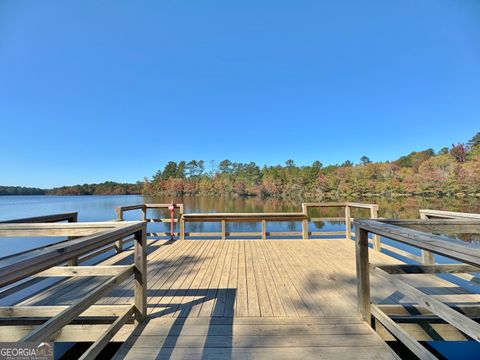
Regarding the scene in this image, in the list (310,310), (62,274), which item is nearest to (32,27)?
(62,274)

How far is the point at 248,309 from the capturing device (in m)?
1.94

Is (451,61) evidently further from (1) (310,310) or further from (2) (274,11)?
(1) (310,310)

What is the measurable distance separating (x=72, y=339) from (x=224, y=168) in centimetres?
5593

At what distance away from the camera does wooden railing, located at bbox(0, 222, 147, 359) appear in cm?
80

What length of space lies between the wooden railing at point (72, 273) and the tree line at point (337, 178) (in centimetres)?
3599

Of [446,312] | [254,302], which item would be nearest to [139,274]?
[254,302]

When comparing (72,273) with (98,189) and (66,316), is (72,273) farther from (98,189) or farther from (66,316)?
(98,189)

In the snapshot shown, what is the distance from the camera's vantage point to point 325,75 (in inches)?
519

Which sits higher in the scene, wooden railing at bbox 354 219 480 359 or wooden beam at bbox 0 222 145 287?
wooden beam at bbox 0 222 145 287

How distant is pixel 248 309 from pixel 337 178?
38627 millimetres

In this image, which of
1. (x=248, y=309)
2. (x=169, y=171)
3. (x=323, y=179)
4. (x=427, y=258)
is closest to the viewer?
(x=248, y=309)

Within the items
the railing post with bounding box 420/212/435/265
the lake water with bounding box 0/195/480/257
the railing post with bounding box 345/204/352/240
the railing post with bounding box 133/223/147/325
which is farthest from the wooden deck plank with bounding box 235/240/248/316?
the lake water with bounding box 0/195/480/257

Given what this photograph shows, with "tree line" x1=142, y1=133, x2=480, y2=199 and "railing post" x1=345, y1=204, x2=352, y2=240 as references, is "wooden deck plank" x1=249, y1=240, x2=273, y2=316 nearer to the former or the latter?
"railing post" x1=345, y1=204, x2=352, y2=240

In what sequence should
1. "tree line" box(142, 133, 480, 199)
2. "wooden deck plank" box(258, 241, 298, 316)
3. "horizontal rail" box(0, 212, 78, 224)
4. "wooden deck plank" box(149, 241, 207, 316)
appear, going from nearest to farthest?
"wooden deck plank" box(258, 241, 298, 316) → "wooden deck plank" box(149, 241, 207, 316) → "horizontal rail" box(0, 212, 78, 224) → "tree line" box(142, 133, 480, 199)
